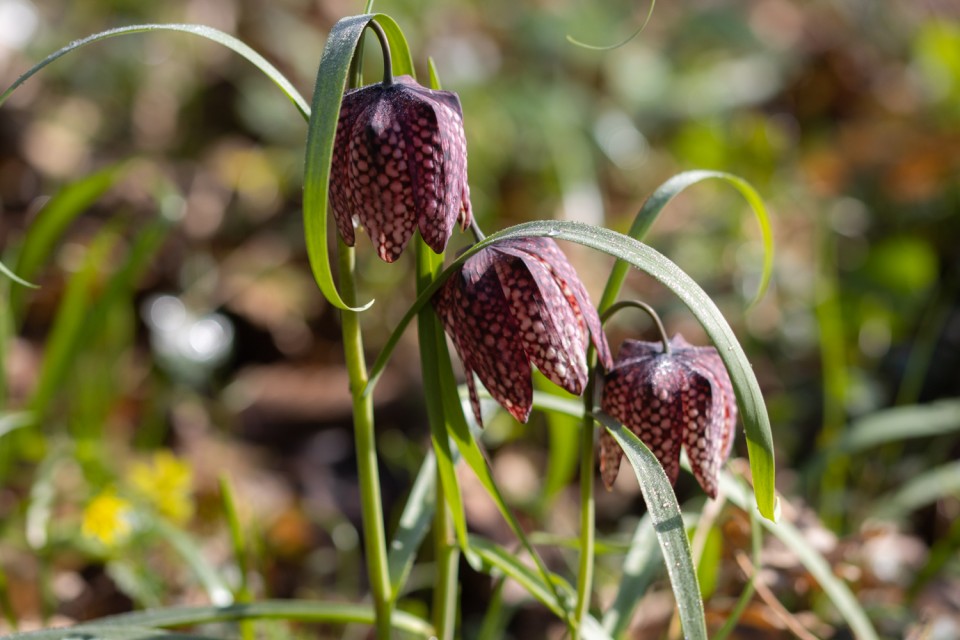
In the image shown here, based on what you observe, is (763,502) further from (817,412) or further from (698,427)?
(817,412)

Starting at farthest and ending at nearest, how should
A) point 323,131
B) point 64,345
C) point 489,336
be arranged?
point 64,345 → point 489,336 → point 323,131

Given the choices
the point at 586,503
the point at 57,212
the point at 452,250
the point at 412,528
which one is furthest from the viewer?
the point at 452,250

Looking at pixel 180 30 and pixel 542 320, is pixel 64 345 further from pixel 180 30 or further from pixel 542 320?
pixel 542 320

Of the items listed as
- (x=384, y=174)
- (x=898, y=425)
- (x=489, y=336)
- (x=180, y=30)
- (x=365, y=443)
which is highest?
(x=180, y=30)

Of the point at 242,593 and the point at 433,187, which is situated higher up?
the point at 433,187

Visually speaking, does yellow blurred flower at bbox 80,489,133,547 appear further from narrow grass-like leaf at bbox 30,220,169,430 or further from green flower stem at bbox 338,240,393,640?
green flower stem at bbox 338,240,393,640

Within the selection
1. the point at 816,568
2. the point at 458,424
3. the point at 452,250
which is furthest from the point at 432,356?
the point at 452,250

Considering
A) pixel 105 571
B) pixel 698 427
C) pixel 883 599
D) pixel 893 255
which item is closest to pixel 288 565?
pixel 105 571
